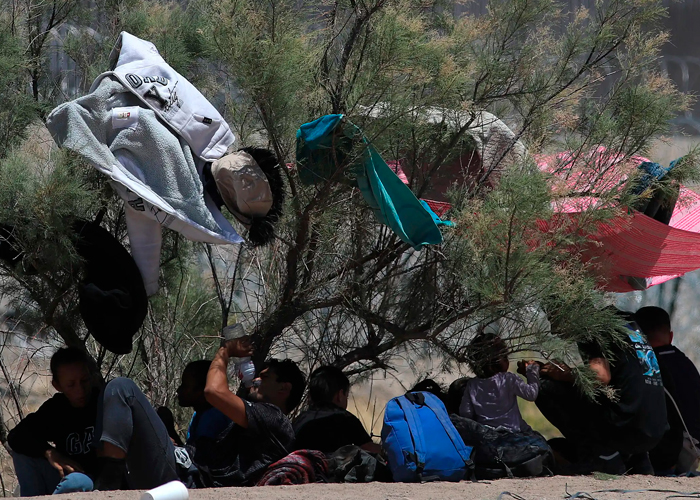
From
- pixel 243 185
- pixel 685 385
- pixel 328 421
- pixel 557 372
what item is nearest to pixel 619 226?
pixel 557 372

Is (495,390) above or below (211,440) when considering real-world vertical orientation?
above

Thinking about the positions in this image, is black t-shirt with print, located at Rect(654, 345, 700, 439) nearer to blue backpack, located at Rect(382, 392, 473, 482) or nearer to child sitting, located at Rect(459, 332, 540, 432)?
child sitting, located at Rect(459, 332, 540, 432)

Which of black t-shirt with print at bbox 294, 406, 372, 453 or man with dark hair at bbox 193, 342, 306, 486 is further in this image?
black t-shirt with print at bbox 294, 406, 372, 453

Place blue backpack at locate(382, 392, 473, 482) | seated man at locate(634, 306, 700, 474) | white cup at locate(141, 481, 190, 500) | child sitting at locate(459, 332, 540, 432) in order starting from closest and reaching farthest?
white cup at locate(141, 481, 190, 500) → blue backpack at locate(382, 392, 473, 482) → child sitting at locate(459, 332, 540, 432) → seated man at locate(634, 306, 700, 474)

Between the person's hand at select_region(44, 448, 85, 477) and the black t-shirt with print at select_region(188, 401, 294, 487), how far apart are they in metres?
0.49

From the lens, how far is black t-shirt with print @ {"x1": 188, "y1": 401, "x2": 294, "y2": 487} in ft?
13.5

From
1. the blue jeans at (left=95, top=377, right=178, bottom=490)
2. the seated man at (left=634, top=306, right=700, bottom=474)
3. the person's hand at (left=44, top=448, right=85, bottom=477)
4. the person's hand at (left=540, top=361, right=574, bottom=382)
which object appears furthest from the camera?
the seated man at (left=634, top=306, right=700, bottom=474)

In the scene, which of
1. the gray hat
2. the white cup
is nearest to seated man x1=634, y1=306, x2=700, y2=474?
the gray hat

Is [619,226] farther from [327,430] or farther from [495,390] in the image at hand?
[327,430]

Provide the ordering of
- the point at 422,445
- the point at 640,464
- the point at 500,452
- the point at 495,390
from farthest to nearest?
the point at 640,464
the point at 495,390
the point at 500,452
the point at 422,445

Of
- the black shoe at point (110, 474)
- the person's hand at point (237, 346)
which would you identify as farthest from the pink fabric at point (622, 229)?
the black shoe at point (110, 474)

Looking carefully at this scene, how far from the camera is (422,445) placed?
4176 millimetres

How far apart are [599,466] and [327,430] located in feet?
4.57

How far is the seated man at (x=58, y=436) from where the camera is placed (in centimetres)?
404
